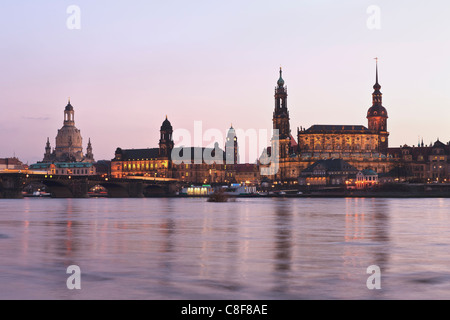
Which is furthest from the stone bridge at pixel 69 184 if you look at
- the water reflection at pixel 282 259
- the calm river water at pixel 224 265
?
the water reflection at pixel 282 259

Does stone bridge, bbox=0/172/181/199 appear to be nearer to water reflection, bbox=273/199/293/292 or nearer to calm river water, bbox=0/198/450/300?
calm river water, bbox=0/198/450/300

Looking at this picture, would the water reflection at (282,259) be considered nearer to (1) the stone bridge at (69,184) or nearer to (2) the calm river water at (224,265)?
(2) the calm river water at (224,265)

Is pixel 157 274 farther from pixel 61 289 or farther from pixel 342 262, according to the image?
pixel 342 262

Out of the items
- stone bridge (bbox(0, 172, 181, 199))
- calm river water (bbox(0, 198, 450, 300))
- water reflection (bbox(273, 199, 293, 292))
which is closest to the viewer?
calm river water (bbox(0, 198, 450, 300))

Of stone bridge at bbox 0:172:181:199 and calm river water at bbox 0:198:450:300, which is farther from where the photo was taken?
stone bridge at bbox 0:172:181:199

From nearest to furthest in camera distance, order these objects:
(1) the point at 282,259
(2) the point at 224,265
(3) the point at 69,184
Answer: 1. (2) the point at 224,265
2. (1) the point at 282,259
3. (3) the point at 69,184

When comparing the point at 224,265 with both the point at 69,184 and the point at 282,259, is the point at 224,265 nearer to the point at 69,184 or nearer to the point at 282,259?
the point at 282,259

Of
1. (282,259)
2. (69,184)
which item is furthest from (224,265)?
(69,184)

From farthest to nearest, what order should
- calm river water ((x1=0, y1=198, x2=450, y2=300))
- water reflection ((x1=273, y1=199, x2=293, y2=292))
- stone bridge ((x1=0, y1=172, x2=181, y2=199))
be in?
stone bridge ((x1=0, y1=172, x2=181, y2=199)) < water reflection ((x1=273, y1=199, x2=293, y2=292)) < calm river water ((x1=0, y1=198, x2=450, y2=300))

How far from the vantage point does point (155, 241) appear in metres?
34.1

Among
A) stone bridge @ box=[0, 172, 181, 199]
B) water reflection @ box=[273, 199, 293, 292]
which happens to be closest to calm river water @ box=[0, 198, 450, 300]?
water reflection @ box=[273, 199, 293, 292]

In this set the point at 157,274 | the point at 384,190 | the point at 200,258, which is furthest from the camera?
the point at 384,190
